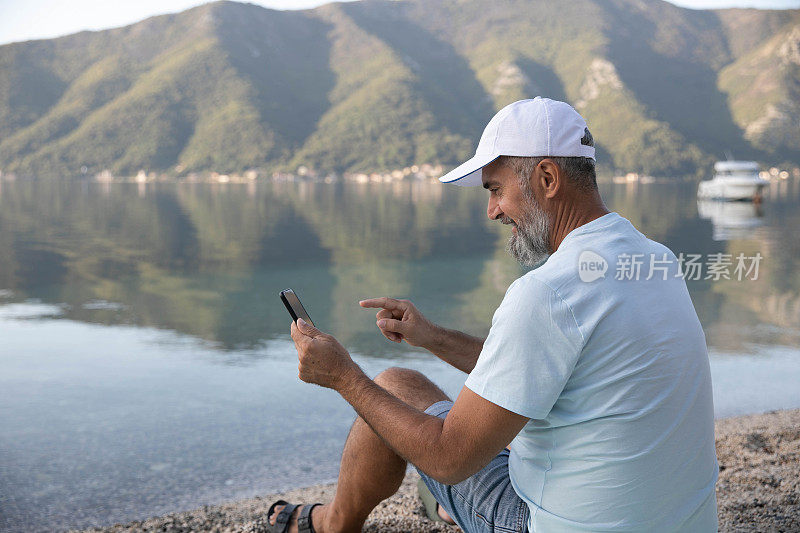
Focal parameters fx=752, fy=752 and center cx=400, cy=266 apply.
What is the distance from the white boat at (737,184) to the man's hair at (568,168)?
41.3 m

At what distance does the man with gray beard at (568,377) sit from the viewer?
1.58 m

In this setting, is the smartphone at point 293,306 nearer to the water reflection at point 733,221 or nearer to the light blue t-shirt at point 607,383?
the light blue t-shirt at point 607,383

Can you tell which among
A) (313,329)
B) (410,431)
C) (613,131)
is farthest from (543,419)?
(613,131)

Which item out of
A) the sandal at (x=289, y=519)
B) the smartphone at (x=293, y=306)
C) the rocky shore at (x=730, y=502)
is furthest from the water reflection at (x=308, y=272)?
the smartphone at (x=293, y=306)

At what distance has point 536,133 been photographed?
5.97 feet

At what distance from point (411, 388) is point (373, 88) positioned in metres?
145

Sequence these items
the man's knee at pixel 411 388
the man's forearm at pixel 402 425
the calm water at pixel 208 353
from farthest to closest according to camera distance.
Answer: the calm water at pixel 208 353
the man's knee at pixel 411 388
the man's forearm at pixel 402 425

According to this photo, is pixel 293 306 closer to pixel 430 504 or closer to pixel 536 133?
pixel 536 133

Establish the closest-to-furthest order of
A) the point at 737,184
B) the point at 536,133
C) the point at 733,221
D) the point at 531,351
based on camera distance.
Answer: the point at 531,351
the point at 536,133
the point at 733,221
the point at 737,184

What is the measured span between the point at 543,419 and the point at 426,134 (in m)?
128

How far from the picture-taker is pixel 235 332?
833 centimetres

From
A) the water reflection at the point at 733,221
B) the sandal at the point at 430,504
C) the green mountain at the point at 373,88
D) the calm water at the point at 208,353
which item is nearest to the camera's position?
the sandal at the point at 430,504

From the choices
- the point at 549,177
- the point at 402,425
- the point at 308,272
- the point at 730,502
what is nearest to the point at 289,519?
the point at 402,425

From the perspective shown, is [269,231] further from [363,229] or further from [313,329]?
[313,329]
